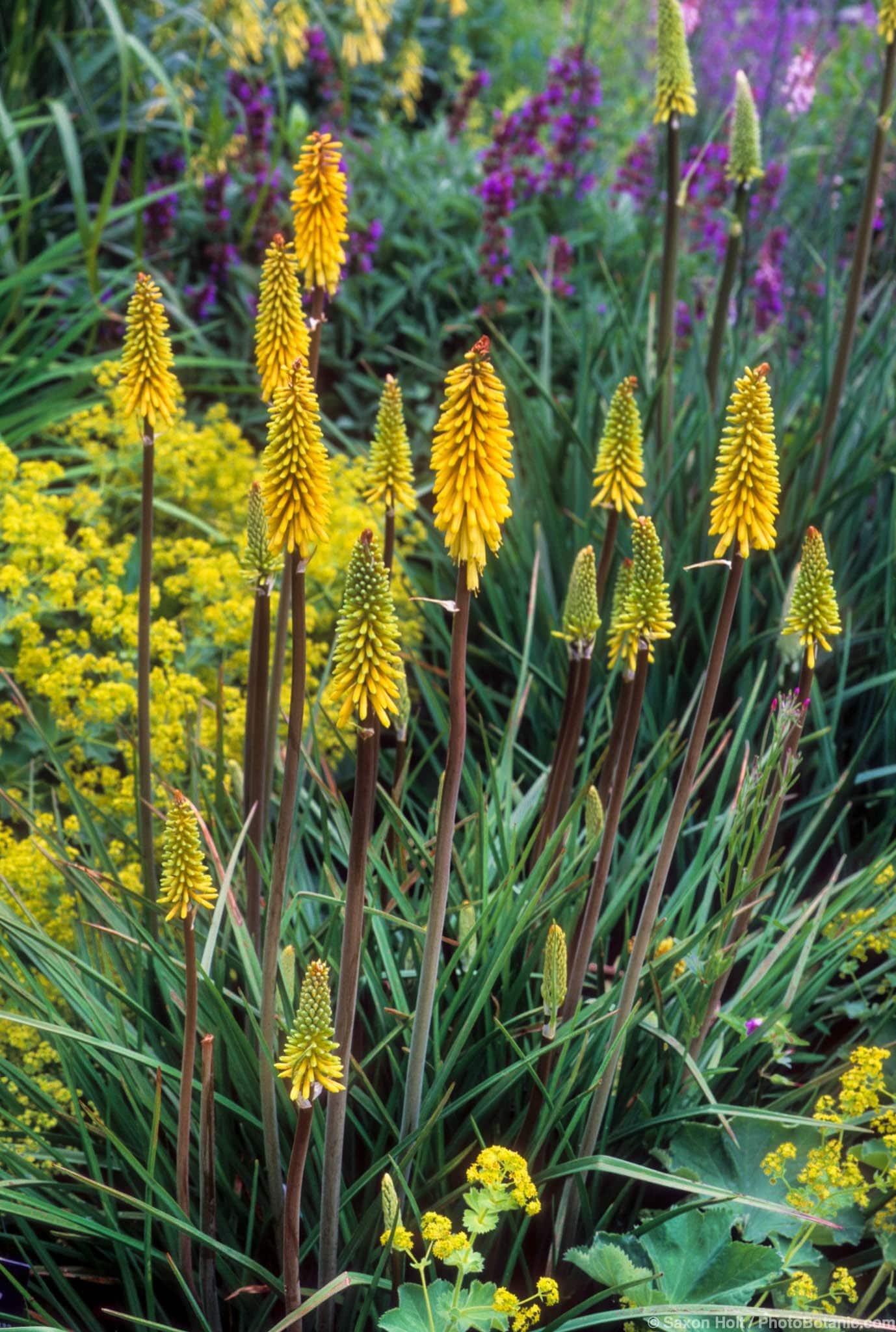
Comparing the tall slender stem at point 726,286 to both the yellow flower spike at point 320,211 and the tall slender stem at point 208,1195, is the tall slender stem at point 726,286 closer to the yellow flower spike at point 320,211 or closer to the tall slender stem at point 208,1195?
the yellow flower spike at point 320,211

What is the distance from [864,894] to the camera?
3.11 meters

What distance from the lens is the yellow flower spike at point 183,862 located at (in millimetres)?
1991

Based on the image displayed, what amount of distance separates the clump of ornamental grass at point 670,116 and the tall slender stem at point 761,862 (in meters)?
1.58

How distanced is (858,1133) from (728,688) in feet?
4.64

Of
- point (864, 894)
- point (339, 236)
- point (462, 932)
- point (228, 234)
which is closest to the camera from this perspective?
point (339, 236)

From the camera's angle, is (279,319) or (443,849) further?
(279,319)

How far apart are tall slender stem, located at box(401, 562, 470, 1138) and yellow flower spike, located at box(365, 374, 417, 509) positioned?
→ 591mm

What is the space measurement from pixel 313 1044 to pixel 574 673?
3.26 ft

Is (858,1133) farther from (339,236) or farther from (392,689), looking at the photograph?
(339,236)

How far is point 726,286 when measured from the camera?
3971 millimetres

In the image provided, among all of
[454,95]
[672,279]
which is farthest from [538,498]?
[454,95]

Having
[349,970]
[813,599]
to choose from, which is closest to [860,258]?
[813,599]

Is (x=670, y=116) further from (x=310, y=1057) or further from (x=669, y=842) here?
(x=310, y=1057)

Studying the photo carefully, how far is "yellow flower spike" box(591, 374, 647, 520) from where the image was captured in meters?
2.67
